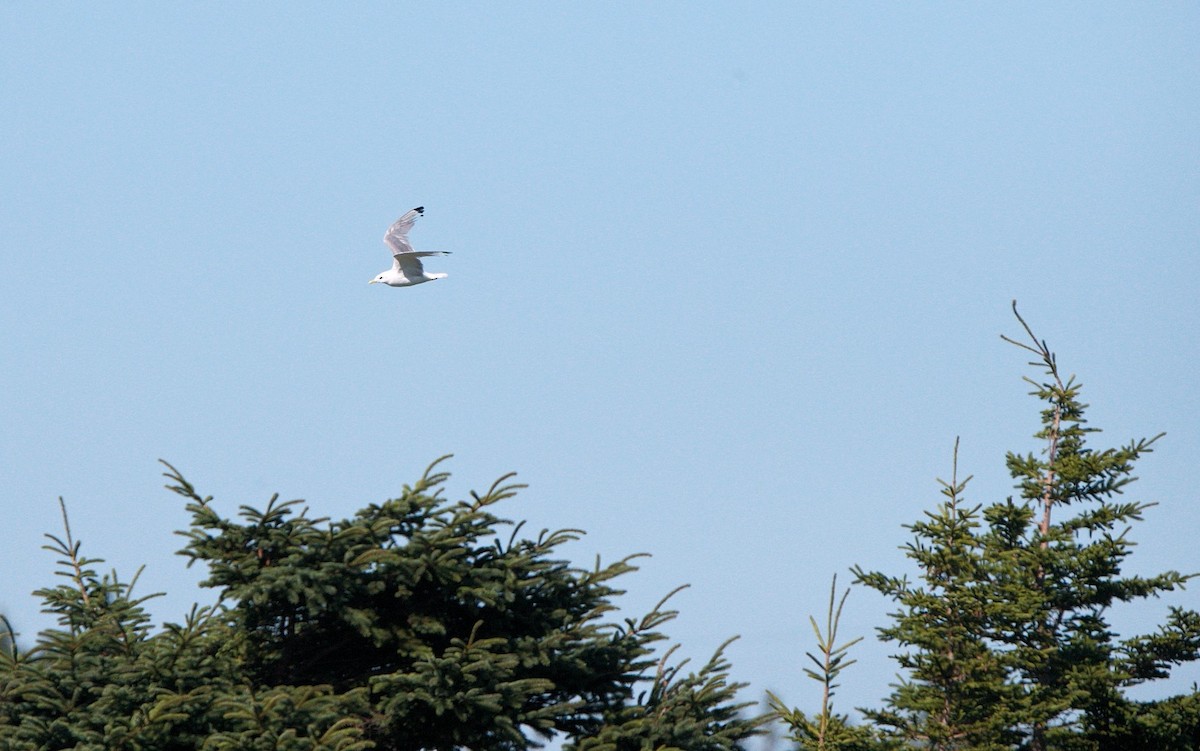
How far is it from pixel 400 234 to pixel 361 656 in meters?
9.55

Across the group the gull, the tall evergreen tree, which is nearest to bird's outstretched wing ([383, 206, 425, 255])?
the gull

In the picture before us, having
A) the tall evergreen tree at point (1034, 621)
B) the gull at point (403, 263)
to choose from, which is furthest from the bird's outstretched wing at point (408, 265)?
the tall evergreen tree at point (1034, 621)

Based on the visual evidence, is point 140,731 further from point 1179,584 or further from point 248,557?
point 1179,584

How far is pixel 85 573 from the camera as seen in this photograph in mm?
11734

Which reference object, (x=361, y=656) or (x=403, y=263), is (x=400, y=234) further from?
(x=361, y=656)

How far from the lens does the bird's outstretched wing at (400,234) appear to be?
19.8 meters

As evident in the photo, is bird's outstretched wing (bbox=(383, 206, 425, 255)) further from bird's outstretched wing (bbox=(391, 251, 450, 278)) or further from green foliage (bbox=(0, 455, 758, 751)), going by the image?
green foliage (bbox=(0, 455, 758, 751))

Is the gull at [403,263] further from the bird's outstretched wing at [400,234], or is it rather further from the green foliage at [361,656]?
the green foliage at [361,656]

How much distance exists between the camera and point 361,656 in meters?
11.3

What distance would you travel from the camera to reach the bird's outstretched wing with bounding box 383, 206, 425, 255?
19.8 m

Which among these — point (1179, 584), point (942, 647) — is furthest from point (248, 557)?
point (1179, 584)

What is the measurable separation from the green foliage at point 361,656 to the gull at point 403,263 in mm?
8315

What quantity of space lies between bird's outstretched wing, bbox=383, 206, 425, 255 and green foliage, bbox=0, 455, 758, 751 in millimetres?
8759

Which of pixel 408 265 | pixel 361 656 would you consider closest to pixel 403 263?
pixel 408 265
